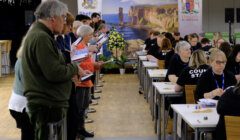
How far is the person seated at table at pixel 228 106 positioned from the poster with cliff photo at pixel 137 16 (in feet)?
36.0

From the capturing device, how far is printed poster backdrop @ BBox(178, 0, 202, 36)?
45.1 ft

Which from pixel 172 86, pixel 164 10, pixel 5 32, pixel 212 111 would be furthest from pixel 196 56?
pixel 5 32

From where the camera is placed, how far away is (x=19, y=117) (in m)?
3.75

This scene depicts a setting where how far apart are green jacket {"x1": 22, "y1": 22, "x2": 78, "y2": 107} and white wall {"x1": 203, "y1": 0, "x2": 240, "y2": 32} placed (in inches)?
580

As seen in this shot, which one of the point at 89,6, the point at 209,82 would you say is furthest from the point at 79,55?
the point at 89,6

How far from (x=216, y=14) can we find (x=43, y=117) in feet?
49.0

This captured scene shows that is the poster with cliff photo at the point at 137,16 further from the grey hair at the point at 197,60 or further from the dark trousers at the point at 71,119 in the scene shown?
the dark trousers at the point at 71,119

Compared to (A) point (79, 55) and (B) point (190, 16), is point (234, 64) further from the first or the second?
(B) point (190, 16)

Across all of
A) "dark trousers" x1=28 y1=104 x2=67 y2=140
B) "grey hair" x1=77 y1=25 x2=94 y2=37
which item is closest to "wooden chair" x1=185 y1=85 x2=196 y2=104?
"grey hair" x1=77 y1=25 x2=94 y2=37

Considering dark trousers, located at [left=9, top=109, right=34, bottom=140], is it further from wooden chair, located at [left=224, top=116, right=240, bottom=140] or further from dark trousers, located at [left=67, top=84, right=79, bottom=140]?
wooden chair, located at [left=224, top=116, right=240, bottom=140]

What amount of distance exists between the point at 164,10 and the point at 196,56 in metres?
9.17

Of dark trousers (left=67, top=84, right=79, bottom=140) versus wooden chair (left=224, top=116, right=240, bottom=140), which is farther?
dark trousers (left=67, top=84, right=79, bottom=140)

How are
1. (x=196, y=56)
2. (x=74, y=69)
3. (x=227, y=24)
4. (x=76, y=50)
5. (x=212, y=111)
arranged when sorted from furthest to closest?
(x=227, y=24), (x=196, y=56), (x=76, y=50), (x=212, y=111), (x=74, y=69)

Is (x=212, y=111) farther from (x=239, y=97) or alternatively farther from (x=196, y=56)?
(x=196, y=56)
